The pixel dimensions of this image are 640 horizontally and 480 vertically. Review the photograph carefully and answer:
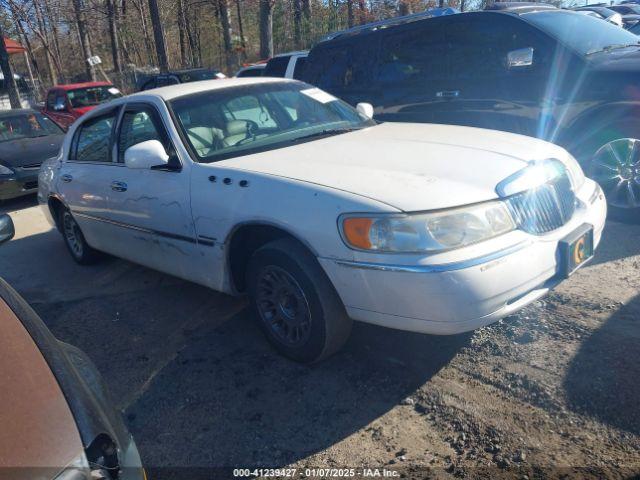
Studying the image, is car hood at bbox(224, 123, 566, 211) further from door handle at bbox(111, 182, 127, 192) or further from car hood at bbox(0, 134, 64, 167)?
car hood at bbox(0, 134, 64, 167)

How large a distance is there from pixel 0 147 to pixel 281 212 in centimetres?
828

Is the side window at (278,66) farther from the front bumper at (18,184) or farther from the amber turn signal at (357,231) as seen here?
the amber turn signal at (357,231)

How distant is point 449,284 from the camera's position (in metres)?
2.58

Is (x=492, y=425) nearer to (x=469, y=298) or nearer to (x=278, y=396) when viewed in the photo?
(x=469, y=298)

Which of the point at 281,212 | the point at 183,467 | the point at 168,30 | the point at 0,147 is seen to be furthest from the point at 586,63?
the point at 168,30

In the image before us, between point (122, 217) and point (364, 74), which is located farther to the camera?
point (364, 74)

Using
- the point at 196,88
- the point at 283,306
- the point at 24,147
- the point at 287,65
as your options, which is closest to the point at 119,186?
the point at 196,88

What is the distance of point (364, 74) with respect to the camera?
6555 mm

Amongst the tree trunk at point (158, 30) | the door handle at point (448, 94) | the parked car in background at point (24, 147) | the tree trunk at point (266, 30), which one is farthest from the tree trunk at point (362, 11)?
the door handle at point (448, 94)

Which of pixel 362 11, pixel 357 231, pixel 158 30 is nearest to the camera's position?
pixel 357 231

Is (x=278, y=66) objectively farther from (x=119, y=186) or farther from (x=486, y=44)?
(x=119, y=186)

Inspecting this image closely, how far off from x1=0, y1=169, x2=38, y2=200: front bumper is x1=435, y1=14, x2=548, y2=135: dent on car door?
6.37m

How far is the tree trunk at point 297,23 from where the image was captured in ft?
84.2

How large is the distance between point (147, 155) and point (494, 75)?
3.40 metres
